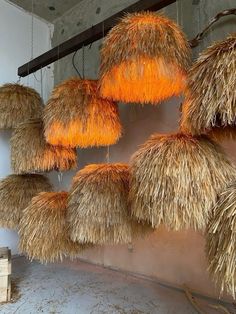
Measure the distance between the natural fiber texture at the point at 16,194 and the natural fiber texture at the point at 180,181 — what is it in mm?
829

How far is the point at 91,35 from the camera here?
126 centimetres

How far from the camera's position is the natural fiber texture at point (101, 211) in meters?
0.88

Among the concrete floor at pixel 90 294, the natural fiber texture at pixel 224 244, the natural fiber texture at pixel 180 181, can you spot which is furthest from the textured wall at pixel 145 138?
the natural fiber texture at pixel 224 244

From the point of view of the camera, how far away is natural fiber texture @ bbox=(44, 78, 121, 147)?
104cm

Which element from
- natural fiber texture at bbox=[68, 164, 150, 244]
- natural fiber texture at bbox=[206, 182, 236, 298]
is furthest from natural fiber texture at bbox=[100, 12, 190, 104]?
natural fiber texture at bbox=[206, 182, 236, 298]

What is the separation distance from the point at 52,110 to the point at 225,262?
809 millimetres

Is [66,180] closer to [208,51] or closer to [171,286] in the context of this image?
[171,286]

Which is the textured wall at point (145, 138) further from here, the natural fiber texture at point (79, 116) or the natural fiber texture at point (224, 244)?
the natural fiber texture at point (224, 244)

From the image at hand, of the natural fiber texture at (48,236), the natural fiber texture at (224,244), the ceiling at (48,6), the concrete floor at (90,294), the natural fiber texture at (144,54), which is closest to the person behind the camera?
the natural fiber texture at (224,244)

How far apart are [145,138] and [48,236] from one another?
761mm

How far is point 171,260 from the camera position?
4.55ft

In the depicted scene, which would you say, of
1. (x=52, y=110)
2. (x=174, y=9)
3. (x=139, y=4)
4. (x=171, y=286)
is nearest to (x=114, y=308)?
(x=171, y=286)

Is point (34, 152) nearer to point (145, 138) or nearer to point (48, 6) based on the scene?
point (145, 138)

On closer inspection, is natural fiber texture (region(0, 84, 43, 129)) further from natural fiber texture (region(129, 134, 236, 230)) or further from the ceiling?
natural fiber texture (region(129, 134, 236, 230))
